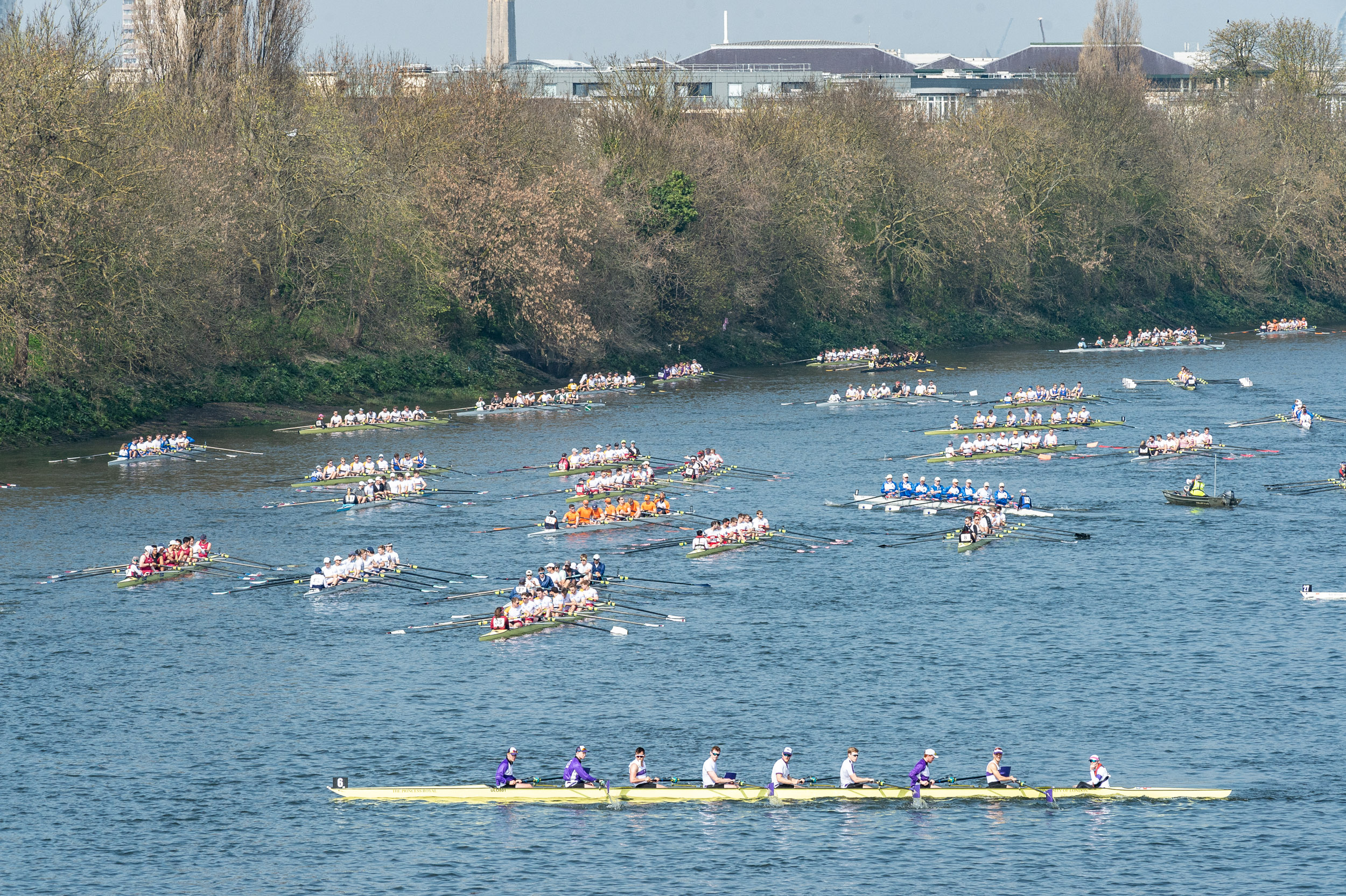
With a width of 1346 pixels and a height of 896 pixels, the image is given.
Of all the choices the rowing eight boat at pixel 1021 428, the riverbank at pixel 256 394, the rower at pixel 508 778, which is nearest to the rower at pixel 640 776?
the rower at pixel 508 778

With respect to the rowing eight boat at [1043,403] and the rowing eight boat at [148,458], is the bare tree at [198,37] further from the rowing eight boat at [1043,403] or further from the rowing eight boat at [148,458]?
the rowing eight boat at [1043,403]

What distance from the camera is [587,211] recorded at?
320ft

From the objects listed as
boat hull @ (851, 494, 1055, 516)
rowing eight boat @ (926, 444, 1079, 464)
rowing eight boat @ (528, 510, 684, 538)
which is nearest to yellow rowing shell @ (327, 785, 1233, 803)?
rowing eight boat @ (528, 510, 684, 538)

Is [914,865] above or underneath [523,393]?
underneath

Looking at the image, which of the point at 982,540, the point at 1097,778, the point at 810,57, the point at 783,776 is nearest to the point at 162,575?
the point at 783,776

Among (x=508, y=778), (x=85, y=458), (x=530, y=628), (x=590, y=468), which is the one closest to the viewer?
(x=508, y=778)

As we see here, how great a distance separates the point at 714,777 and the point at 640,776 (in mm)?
1694

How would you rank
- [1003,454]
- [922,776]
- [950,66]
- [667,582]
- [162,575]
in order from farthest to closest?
1. [950,66]
2. [1003,454]
3. [162,575]
4. [667,582]
5. [922,776]

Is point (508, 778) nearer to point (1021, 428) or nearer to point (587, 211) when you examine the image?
point (1021, 428)

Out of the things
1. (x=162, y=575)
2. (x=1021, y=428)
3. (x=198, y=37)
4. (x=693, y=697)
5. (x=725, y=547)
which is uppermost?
(x=198, y=37)

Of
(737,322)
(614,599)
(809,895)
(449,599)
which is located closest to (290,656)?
(449,599)

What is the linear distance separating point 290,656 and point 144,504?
2152 centimetres

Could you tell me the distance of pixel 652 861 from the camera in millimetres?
31422

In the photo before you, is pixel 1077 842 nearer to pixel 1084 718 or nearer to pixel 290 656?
pixel 1084 718
